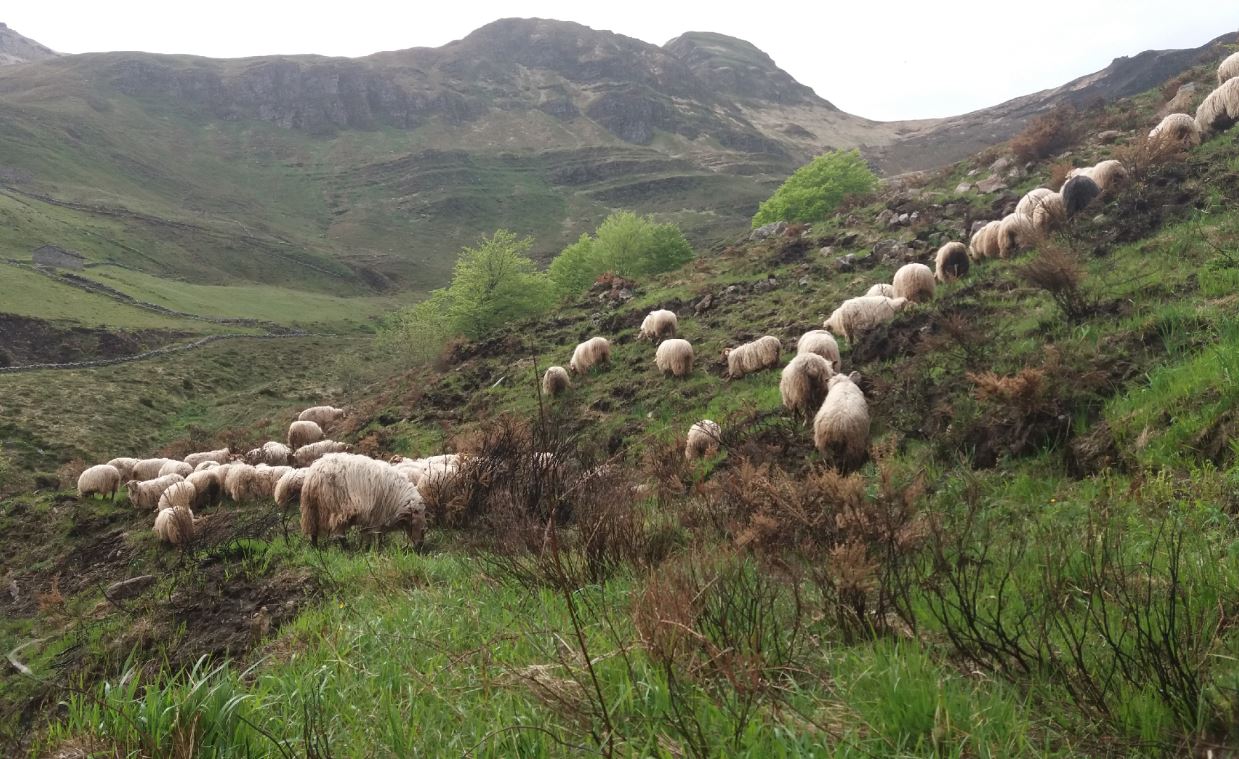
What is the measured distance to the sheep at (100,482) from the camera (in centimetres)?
1369

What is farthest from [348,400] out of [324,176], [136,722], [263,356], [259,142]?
[259,142]

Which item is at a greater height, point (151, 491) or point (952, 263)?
point (952, 263)

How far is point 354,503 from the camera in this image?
24.3 feet

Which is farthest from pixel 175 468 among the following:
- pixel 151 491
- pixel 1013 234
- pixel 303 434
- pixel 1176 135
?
pixel 1176 135

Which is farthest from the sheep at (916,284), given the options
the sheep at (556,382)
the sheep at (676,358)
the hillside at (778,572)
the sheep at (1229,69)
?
the sheep at (1229,69)

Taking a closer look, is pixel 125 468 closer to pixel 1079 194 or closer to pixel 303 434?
pixel 303 434

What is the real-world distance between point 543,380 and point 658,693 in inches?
526

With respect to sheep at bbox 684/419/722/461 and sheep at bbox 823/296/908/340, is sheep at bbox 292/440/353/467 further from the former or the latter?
sheep at bbox 823/296/908/340

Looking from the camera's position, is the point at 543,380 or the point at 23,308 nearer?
the point at 543,380

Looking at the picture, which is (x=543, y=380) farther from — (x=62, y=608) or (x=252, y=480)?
(x=62, y=608)

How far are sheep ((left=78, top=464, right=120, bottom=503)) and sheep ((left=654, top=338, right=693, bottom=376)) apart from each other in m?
12.7

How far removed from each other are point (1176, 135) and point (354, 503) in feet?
57.3

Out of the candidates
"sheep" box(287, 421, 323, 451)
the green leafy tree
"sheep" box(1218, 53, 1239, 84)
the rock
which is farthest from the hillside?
the green leafy tree

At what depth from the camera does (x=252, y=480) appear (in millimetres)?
11219
